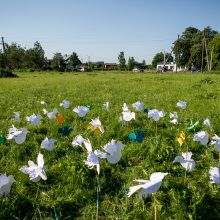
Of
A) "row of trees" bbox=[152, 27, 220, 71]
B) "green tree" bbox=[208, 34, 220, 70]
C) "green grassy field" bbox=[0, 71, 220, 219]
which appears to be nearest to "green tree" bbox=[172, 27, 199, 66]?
"row of trees" bbox=[152, 27, 220, 71]

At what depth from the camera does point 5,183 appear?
237 centimetres

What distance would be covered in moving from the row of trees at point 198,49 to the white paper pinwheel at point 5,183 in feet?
192

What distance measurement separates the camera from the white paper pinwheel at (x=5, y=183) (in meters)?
2.34

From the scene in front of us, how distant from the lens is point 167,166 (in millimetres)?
3240

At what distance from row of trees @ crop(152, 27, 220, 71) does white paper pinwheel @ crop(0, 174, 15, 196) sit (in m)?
58.5

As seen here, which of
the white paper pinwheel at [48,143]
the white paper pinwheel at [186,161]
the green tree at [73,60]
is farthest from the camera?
the green tree at [73,60]

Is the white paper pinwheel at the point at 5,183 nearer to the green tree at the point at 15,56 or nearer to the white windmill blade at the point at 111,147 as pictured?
the white windmill blade at the point at 111,147

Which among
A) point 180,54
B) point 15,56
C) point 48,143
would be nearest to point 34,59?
point 15,56

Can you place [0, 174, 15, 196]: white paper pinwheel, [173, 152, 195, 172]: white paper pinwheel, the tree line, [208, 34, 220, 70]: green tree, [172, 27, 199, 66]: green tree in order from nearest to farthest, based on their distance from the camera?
[0, 174, 15, 196]: white paper pinwheel < [173, 152, 195, 172]: white paper pinwheel < [208, 34, 220, 70]: green tree < the tree line < [172, 27, 199, 66]: green tree

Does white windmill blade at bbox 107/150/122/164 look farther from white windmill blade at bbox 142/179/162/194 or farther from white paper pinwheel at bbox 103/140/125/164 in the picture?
white windmill blade at bbox 142/179/162/194

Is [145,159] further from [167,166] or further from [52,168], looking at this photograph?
[52,168]

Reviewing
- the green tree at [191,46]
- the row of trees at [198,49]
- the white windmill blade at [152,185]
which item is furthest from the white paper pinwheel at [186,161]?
the green tree at [191,46]

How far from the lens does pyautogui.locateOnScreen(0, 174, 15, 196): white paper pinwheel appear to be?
2.34 m

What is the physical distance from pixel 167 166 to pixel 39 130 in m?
2.25
